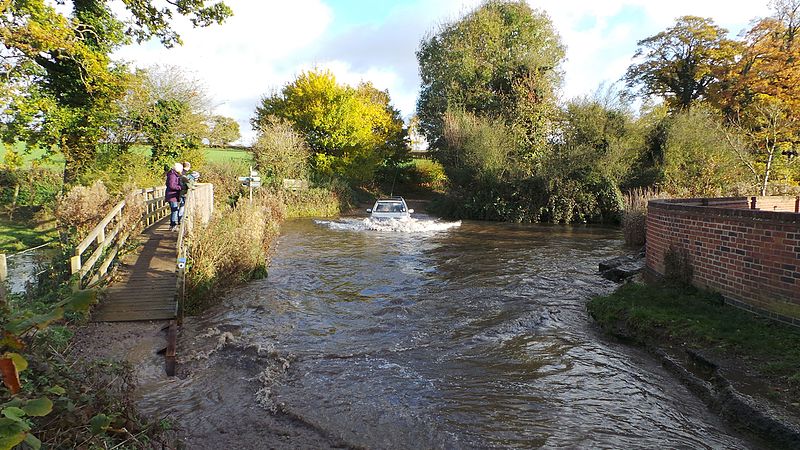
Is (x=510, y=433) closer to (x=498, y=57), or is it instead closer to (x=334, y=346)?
(x=334, y=346)

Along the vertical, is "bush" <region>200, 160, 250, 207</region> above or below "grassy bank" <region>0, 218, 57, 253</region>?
above

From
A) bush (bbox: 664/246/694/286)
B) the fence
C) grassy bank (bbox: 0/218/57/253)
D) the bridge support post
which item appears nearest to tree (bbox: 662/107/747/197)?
bush (bbox: 664/246/694/286)

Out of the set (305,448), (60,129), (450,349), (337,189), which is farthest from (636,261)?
(337,189)

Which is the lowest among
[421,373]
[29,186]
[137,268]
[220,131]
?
[421,373]

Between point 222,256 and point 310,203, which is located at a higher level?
point 310,203

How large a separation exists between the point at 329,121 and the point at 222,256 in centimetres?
2311

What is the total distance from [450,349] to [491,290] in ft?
12.3

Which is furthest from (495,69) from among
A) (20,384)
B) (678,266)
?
(20,384)

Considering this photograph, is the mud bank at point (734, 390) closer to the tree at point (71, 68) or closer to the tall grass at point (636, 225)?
the tall grass at point (636, 225)

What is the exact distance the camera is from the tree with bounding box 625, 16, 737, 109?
30750mm

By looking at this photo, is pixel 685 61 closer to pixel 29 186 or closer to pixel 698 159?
pixel 698 159

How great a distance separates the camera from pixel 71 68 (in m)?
16.5

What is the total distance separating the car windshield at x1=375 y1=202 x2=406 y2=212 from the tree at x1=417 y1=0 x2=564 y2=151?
28.7 ft

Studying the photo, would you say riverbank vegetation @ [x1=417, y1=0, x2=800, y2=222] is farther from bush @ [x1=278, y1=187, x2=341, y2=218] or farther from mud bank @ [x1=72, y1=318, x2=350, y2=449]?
mud bank @ [x1=72, y1=318, x2=350, y2=449]
